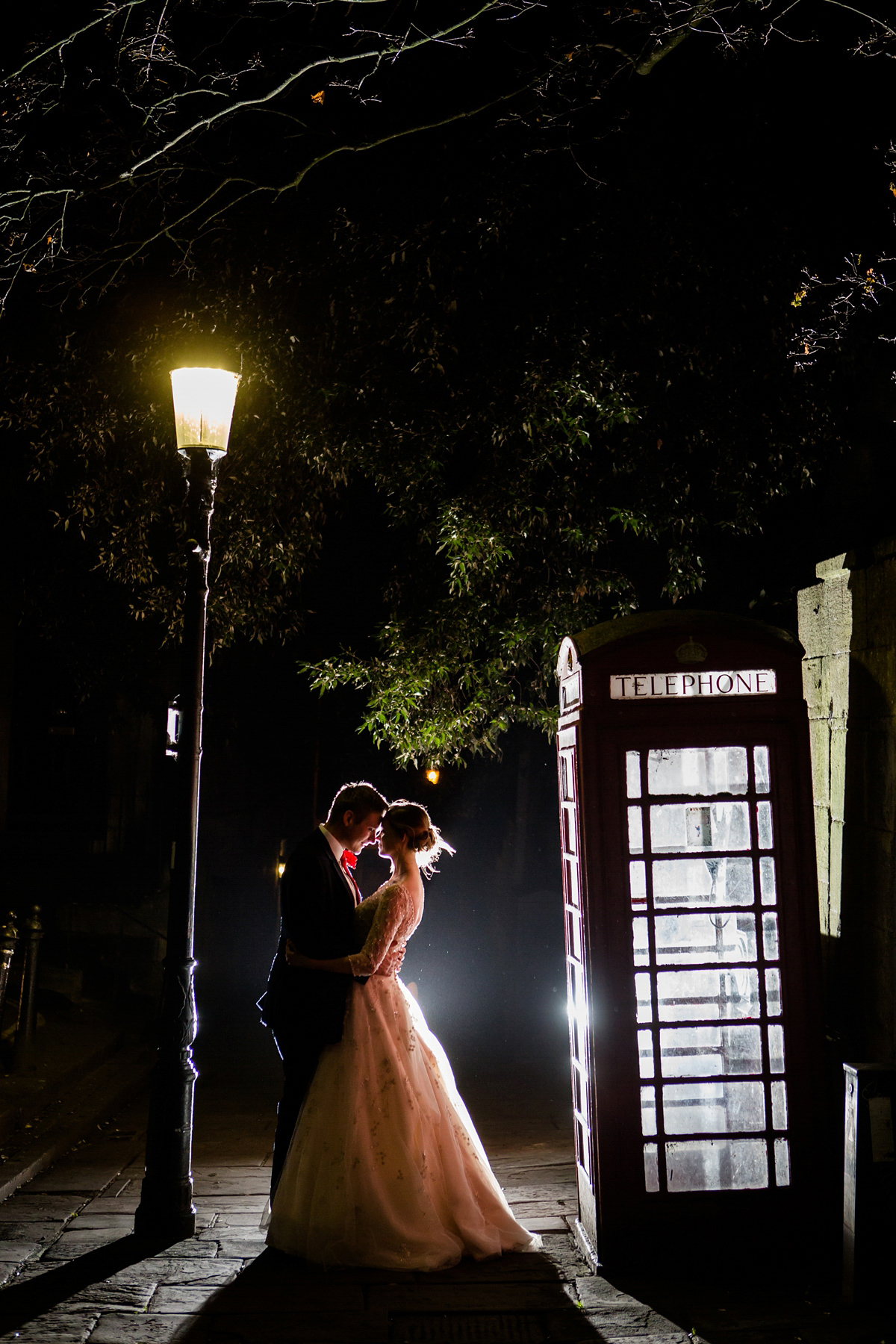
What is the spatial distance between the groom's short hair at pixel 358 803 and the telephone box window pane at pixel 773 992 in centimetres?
200

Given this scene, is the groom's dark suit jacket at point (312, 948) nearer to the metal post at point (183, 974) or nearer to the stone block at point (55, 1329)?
the metal post at point (183, 974)

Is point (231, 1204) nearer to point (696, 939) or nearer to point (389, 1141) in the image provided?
point (389, 1141)

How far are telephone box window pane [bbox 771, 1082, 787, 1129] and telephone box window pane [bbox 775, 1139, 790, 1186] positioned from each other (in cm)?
10

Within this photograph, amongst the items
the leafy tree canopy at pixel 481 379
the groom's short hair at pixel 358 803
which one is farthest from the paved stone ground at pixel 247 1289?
the leafy tree canopy at pixel 481 379

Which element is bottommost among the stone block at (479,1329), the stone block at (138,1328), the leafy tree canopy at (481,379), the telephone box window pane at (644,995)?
the stone block at (138,1328)

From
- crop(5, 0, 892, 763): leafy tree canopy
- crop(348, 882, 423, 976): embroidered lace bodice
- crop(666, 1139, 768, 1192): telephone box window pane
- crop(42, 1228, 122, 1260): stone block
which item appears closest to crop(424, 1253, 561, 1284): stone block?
crop(666, 1139, 768, 1192): telephone box window pane

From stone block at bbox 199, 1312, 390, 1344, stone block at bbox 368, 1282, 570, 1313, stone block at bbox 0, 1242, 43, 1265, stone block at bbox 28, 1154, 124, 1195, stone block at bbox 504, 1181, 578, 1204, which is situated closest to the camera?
stone block at bbox 199, 1312, 390, 1344

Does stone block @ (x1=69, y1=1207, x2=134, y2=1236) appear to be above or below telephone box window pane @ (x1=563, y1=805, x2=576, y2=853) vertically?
below

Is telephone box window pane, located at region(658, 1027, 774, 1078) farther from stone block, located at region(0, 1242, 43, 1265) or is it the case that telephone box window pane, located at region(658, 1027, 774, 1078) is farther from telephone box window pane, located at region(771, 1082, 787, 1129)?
stone block, located at region(0, 1242, 43, 1265)

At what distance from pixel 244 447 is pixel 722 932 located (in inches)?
267

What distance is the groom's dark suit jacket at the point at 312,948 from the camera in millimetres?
5344

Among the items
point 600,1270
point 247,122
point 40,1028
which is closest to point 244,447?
point 247,122

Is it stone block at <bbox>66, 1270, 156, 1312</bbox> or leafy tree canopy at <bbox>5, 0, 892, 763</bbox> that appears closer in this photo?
stone block at <bbox>66, 1270, 156, 1312</bbox>

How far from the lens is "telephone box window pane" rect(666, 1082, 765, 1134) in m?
5.05
